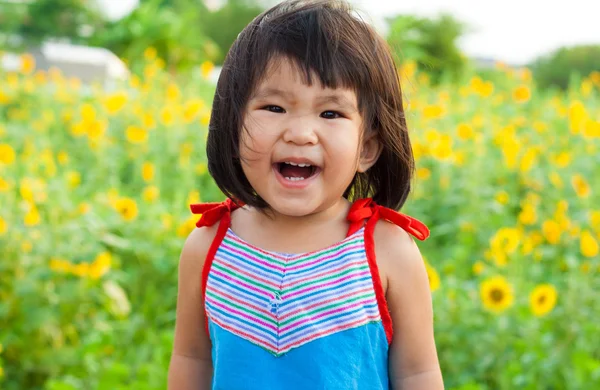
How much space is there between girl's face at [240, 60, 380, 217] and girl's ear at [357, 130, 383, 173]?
0.06 metres

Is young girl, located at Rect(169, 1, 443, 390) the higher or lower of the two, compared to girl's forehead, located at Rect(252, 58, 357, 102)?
lower

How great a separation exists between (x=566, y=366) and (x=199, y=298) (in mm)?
1377

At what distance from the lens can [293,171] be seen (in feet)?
4.09

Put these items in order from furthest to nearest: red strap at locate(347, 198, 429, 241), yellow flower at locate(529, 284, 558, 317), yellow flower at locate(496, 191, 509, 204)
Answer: yellow flower at locate(496, 191, 509, 204)
yellow flower at locate(529, 284, 558, 317)
red strap at locate(347, 198, 429, 241)

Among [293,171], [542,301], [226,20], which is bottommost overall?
[542,301]

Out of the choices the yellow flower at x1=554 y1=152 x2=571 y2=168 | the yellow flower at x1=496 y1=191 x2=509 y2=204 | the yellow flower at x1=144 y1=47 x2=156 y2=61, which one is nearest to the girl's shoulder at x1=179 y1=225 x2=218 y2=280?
the yellow flower at x1=496 y1=191 x2=509 y2=204

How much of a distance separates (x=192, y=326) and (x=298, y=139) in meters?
0.43

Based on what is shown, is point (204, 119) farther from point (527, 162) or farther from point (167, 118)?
point (527, 162)

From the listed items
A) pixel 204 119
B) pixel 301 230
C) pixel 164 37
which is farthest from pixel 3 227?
pixel 164 37

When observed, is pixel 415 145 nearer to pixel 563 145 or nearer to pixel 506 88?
pixel 563 145

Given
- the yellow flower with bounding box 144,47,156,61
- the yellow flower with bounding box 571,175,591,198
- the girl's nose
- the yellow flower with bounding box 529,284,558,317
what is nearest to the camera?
the girl's nose

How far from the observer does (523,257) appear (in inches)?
120

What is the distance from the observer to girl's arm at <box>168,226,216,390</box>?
4.57ft

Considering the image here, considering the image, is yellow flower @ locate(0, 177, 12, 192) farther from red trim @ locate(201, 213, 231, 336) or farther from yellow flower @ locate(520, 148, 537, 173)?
yellow flower @ locate(520, 148, 537, 173)
